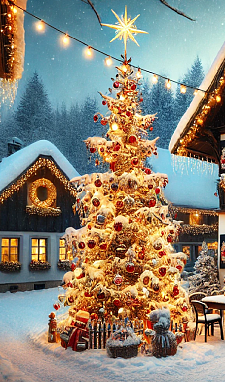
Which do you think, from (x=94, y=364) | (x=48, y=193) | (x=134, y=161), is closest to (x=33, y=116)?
(x=48, y=193)

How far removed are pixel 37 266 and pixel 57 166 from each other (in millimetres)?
4965

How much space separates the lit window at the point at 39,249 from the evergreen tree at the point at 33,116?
2429 centimetres

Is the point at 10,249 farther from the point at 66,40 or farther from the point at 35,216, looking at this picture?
the point at 66,40

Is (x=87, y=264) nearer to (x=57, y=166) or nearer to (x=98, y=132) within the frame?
(x=57, y=166)

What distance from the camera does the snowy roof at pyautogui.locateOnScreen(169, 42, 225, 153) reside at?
1276 cm

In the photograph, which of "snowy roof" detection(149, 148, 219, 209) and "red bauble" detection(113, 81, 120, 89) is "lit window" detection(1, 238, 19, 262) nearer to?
"snowy roof" detection(149, 148, 219, 209)

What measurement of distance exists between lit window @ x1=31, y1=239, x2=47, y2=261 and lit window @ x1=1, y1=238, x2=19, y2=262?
0.87 meters

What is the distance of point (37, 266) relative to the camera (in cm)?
1952

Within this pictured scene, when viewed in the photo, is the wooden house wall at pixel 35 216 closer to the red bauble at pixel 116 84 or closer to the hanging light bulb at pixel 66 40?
the red bauble at pixel 116 84

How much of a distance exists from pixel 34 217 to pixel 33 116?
27.2m

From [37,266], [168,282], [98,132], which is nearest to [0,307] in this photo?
[37,266]

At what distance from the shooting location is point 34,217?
65.8 feet

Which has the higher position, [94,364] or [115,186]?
[115,186]

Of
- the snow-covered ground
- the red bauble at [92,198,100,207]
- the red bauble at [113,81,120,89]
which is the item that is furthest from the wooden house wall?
the red bauble at [113,81,120,89]
